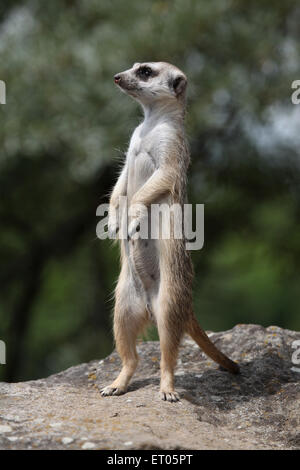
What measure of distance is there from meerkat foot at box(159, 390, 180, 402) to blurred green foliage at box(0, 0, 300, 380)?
200cm

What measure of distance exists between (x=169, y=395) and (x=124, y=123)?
2.76 metres

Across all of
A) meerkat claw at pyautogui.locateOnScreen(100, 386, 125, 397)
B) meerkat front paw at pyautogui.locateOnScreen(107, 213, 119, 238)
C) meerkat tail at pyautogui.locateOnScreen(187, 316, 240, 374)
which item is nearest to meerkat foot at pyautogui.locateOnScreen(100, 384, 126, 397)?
meerkat claw at pyautogui.locateOnScreen(100, 386, 125, 397)

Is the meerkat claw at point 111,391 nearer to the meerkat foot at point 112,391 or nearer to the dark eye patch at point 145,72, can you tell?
the meerkat foot at point 112,391

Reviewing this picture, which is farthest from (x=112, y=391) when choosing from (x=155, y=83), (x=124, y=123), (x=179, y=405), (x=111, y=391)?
(x=124, y=123)

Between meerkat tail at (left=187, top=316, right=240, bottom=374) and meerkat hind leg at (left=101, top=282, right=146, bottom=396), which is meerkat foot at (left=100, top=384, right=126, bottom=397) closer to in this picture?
meerkat hind leg at (left=101, top=282, right=146, bottom=396)

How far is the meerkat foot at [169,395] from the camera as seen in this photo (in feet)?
11.6

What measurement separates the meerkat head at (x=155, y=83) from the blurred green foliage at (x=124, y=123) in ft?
3.52

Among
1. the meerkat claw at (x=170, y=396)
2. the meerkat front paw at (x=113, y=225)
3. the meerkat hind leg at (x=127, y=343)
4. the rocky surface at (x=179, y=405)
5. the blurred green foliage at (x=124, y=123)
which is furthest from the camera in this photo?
the blurred green foliage at (x=124, y=123)

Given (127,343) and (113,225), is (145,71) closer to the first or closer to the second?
(113,225)

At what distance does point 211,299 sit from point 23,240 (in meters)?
2.27

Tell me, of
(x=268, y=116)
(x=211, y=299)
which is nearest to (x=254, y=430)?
(x=268, y=116)

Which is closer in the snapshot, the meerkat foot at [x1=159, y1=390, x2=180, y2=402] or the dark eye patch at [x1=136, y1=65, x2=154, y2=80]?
the meerkat foot at [x1=159, y1=390, x2=180, y2=402]

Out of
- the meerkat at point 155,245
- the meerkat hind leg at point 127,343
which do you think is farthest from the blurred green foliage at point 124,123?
Result: the meerkat hind leg at point 127,343

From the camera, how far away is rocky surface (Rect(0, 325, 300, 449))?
294cm
